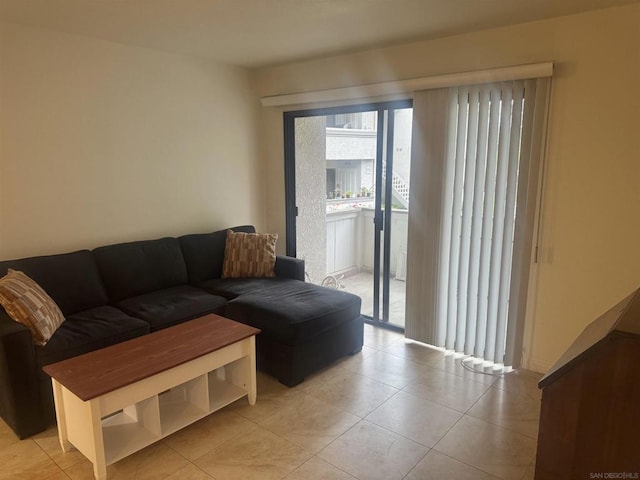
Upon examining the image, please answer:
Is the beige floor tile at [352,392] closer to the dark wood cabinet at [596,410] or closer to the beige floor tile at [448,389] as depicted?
the beige floor tile at [448,389]

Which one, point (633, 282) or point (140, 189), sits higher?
point (140, 189)

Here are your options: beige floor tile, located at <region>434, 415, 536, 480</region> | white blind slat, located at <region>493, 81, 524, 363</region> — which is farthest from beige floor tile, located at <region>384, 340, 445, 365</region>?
beige floor tile, located at <region>434, 415, 536, 480</region>

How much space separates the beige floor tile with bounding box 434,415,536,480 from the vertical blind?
0.84m

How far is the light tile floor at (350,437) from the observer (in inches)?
88.1

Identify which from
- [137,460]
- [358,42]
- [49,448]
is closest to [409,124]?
[358,42]

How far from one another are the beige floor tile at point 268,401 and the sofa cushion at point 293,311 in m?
0.31

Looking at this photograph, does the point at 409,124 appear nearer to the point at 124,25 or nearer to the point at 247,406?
the point at 124,25

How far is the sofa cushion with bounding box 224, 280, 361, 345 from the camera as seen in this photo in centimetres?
304

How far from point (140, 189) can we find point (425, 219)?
7.55 ft

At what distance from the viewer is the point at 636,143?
266 cm

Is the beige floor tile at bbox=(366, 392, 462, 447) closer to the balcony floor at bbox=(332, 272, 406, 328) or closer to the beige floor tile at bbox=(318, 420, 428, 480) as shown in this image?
the beige floor tile at bbox=(318, 420, 428, 480)

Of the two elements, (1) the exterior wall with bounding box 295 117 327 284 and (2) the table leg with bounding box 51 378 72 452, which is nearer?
(2) the table leg with bounding box 51 378 72 452

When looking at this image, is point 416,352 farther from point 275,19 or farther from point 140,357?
point 275,19

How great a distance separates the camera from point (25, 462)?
7.48 feet
